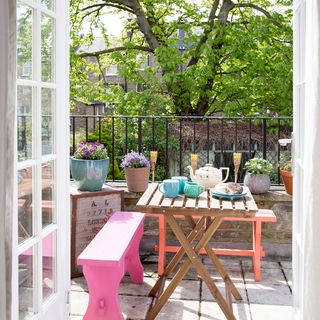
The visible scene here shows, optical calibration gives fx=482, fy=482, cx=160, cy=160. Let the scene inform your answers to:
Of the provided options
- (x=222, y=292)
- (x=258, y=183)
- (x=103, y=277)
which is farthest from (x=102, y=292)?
(x=258, y=183)

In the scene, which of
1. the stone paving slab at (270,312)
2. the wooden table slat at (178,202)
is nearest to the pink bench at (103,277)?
the wooden table slat at (178,202)

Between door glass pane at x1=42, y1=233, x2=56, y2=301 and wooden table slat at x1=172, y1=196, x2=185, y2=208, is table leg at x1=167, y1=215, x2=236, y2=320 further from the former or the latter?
door glass pane at x1=42, y1=233, x2=56, y2=301

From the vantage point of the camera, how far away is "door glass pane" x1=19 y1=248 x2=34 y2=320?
2.13m

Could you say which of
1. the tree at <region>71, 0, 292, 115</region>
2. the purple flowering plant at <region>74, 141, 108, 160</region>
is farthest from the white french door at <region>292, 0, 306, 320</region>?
the tree at <region>71, 0, 292, 115</region>

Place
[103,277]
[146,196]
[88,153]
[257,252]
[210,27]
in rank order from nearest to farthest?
1. [103,277]
2. [146,196]
3. [257,252]
4. [88,153]
5. [210,27]

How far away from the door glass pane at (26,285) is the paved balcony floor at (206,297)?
0.90 metres

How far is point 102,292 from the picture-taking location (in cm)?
280

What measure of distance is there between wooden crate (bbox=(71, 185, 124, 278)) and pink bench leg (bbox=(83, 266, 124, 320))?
110 centimetres

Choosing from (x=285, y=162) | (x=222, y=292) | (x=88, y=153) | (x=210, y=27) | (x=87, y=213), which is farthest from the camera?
(x=210, y=27)

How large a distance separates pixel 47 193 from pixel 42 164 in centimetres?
18

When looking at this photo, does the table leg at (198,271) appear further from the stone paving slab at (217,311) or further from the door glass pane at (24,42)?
the door glass pane at (24,42)

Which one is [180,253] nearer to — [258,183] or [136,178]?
[136,178]

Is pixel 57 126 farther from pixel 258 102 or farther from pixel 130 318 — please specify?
pixel 258 102

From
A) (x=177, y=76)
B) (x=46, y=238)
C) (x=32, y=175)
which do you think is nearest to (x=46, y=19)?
(x=32, y=175)
